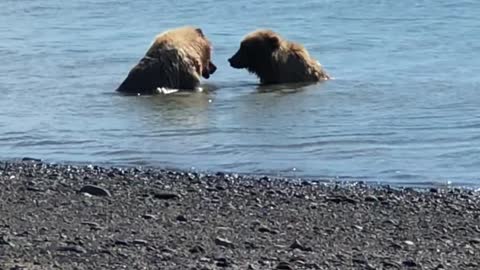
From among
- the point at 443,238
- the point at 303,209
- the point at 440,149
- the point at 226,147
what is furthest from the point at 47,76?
the point at 443,238

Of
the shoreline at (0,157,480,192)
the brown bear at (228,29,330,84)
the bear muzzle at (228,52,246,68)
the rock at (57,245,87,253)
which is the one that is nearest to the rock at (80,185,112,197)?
the shoreline at (0,157,480,192)

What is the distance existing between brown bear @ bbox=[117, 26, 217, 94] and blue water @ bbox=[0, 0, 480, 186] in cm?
25

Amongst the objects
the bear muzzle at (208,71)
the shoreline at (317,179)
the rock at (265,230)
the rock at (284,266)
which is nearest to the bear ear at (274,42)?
the bear muzzle at (208,71)

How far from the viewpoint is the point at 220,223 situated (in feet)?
25.5

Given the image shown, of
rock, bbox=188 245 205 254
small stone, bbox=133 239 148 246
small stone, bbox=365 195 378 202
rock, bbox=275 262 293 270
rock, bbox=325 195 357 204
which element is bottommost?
small stone, bbox=365 195 378 202

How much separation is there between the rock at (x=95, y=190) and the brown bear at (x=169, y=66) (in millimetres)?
5135

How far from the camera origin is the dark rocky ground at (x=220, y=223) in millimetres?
6746

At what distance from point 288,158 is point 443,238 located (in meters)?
3.11

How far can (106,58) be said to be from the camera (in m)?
17.7

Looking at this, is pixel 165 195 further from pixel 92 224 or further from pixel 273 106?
pixel 273 106

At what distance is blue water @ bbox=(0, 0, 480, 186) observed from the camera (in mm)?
10438

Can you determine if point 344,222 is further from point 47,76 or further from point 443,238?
point 47,76

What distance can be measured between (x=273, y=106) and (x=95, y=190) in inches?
189

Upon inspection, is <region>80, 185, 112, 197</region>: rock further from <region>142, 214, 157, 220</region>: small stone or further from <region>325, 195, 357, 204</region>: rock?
<region>325, 195, 357, 204</region>: rock
